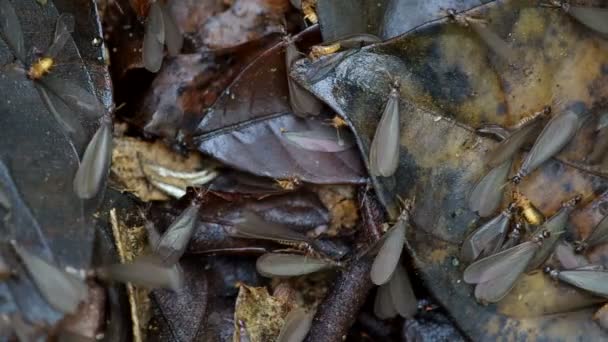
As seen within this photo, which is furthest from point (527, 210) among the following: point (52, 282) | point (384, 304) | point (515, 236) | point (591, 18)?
point (52, 282)

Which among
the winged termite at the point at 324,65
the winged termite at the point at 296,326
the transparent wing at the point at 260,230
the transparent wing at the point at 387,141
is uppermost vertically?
the winged termite at the point at 324,65

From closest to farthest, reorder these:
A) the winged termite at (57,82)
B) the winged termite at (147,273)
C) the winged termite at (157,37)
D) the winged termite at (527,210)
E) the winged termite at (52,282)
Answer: the winged termite at (52,282)
the winged termite at (147,273)
the winged termite at (57,82)
the winged termite at (527,210)
the winged termite at (157,37)

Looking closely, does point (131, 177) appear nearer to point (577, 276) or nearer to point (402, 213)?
point (402, 213)

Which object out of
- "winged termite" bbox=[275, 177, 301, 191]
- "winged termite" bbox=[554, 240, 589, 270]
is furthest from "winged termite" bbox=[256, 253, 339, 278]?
"winged termite" bbox=[554, 240, 589, 270]

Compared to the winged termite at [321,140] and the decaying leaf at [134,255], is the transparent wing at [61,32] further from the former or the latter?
the winged termite at [321,140]

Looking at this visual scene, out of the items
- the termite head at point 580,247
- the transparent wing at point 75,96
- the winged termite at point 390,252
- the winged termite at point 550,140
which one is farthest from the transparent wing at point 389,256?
the transparent wing at point 75,96

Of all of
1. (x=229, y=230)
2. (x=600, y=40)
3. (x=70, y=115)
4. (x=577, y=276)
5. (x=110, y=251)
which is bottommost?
(x=577, y=276)

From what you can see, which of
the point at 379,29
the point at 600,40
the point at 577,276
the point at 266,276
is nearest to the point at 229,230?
the point at 266,276
